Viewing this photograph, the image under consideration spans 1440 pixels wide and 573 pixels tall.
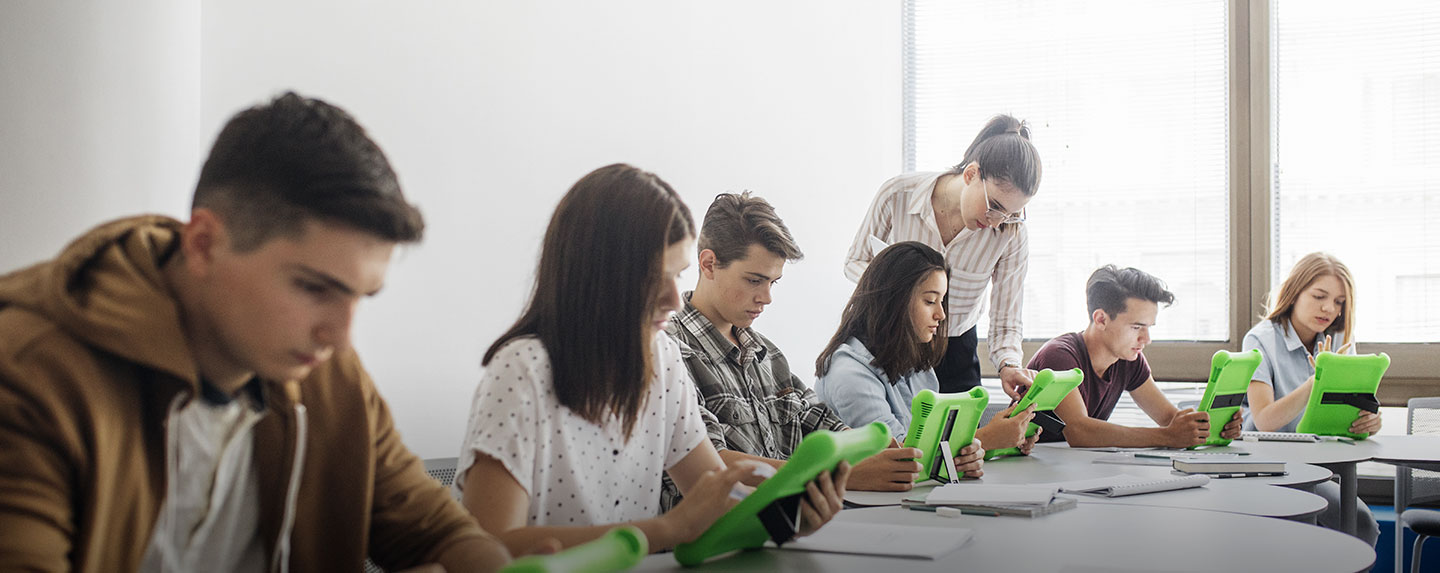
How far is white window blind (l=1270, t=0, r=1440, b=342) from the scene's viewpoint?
4395mm

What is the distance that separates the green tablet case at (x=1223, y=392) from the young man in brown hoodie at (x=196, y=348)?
2645mm

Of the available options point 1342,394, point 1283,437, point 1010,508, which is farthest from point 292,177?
point 1342,394

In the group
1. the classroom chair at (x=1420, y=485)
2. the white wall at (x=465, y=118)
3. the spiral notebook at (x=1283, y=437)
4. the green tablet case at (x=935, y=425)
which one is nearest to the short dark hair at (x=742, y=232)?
the green tablet case at (x=935, y=425)

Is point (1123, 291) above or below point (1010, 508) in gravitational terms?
above

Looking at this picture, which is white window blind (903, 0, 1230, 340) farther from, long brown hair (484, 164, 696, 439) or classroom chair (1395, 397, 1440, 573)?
long brown hair (484, 164, 696, 439)

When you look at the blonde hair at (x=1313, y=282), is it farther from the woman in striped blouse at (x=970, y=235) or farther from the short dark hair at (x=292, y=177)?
the short dark hair at (x=292, y=177)

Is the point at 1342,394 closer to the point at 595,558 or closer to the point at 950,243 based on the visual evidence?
the point at 950,243

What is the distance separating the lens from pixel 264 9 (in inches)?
93.9

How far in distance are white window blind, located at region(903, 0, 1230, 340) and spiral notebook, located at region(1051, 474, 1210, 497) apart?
272 centimetres

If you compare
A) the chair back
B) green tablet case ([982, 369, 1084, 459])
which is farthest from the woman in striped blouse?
the chair back

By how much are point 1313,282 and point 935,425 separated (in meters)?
2.53

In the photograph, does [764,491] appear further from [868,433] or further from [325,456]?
[325,456]

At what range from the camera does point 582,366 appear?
1560mm

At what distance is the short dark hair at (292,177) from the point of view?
3.19 feet
